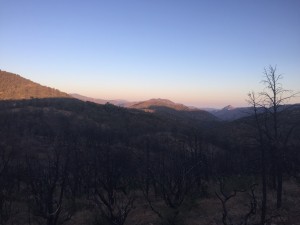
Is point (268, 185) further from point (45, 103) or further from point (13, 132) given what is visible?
point (45, 103)

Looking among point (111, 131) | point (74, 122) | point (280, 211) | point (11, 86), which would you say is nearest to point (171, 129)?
point (111, 131)

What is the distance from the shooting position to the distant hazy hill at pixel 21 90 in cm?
15924

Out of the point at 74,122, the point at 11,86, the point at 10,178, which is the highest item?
the point at 11,86

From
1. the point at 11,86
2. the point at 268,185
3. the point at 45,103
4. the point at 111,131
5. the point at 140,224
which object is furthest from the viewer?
the point at 11,86

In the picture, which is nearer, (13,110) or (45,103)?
(13,110)

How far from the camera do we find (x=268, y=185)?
29.4 m

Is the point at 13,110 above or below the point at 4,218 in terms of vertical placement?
above

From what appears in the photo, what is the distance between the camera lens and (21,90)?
17238cm

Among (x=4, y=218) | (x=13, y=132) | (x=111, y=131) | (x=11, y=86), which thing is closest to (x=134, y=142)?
(x=111, y=131)

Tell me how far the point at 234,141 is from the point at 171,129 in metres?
23.9

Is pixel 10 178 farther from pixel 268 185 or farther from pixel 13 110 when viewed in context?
pixel 13 110

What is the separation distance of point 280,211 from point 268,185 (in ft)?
31.3

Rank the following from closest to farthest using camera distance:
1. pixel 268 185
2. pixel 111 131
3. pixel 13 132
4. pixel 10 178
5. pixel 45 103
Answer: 1. pixel 268 185
2. pixel 10 178
3. pixel 13 132
4. pixel 111 131
5. pixel 45 103

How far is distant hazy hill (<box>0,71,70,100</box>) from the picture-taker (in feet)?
522
